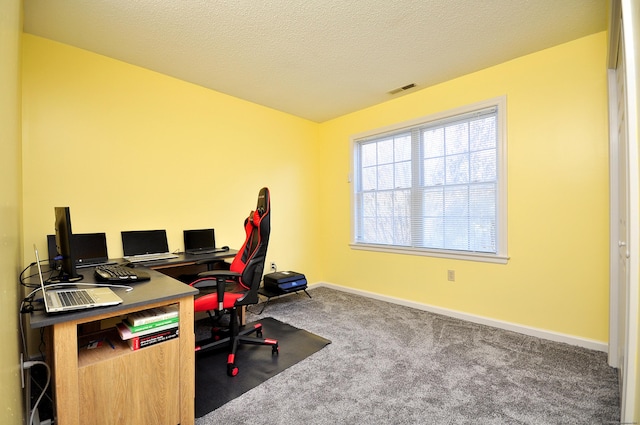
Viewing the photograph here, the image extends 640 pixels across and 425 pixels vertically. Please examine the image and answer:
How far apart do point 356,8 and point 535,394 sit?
2.81 metres

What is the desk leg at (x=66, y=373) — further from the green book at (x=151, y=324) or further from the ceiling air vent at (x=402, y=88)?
the ceiling air vent at (x=402, y=88)

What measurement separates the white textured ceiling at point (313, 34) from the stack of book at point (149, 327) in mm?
2008

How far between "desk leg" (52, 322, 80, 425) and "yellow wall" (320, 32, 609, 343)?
3172 millimetres

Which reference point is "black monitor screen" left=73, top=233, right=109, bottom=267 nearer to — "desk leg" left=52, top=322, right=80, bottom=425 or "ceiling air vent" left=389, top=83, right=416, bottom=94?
"desk leg" left=52, top=322, right=80, bottom=425

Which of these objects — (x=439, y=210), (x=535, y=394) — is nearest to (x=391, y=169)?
(x=439, y=210)

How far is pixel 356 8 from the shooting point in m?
2.02

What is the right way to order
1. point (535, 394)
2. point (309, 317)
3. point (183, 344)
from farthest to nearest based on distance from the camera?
point (309, 317), point (535, 394), point (183, 344)

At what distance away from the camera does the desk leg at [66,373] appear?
112 centimetres

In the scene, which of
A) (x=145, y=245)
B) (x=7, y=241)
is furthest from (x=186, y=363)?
(x=145, y=245)

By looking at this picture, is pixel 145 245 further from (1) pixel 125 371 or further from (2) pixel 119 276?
(1) pixel 125 371

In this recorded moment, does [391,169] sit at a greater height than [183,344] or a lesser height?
greater

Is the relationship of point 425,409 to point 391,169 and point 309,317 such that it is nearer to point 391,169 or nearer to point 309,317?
point 309,317

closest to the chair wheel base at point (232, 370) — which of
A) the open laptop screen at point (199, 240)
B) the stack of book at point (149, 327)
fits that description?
the stack of book at point (149, 327)

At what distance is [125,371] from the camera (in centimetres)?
129
